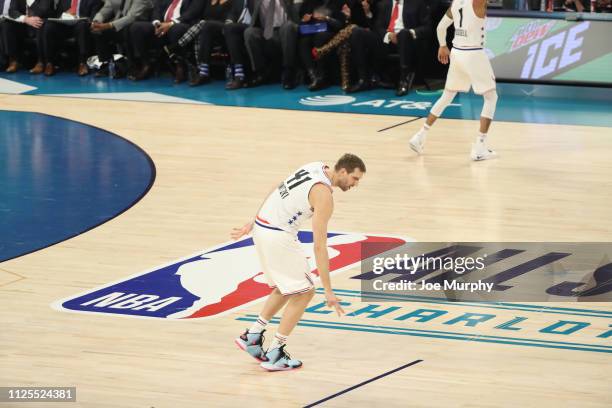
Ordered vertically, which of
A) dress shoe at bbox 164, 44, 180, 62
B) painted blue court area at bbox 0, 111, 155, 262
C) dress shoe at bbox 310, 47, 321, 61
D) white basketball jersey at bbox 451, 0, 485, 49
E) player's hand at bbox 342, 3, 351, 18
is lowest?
painted blue court area at bbox 0, 111, 155, 262

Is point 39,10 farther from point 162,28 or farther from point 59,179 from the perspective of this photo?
point 59,179

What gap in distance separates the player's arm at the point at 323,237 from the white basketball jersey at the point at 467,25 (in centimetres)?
559

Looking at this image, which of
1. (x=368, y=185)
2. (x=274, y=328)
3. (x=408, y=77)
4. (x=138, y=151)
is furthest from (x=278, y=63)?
(x=274, y=328)

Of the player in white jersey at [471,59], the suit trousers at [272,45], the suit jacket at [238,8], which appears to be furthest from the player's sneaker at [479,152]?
the suit jacket at [238,8]

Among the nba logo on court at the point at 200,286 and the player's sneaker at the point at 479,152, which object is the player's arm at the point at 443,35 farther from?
the nba logo on court at the point at 200,286

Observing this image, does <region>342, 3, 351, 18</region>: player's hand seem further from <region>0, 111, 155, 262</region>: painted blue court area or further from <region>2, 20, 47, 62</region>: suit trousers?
<region>2, 20, 47, 62</region>: suit trousers

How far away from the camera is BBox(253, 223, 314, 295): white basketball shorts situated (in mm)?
6129

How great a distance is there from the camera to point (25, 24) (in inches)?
687

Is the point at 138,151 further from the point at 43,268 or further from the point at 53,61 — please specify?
the point at 53,61

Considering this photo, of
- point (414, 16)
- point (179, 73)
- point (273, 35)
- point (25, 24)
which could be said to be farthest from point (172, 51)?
point (414, 16)

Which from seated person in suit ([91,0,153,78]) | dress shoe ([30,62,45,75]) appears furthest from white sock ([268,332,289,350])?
dress shoe ([30,62,45,75])

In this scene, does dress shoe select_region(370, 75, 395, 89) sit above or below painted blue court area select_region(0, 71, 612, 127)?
above

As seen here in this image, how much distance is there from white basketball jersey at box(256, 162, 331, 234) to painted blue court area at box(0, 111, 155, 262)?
10.3 ft

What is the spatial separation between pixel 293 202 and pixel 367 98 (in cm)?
908
